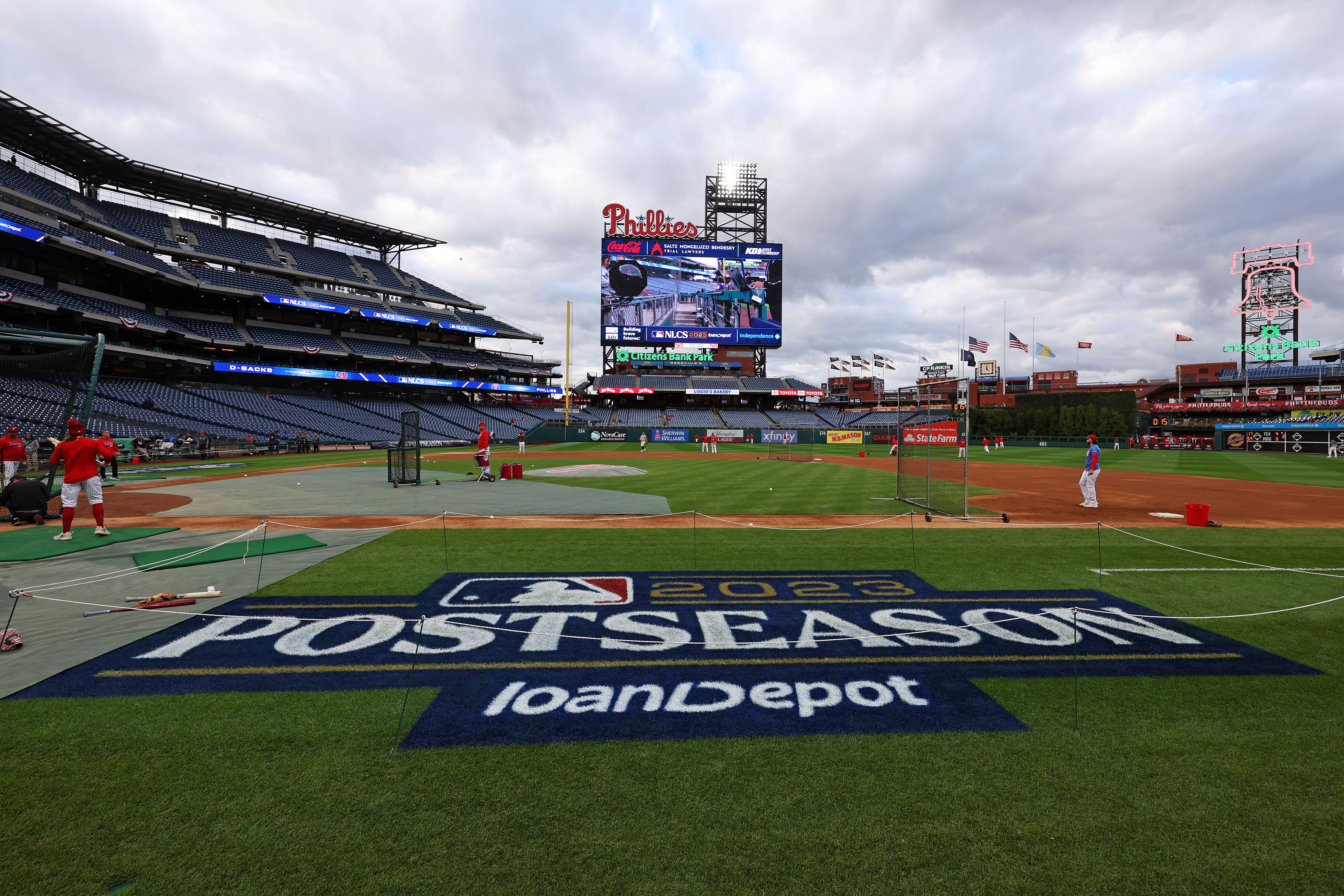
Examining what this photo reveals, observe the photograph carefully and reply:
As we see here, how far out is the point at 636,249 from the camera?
70000 millimetres

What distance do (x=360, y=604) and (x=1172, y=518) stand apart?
742 inches

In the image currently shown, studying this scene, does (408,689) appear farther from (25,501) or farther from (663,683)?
(25,501)

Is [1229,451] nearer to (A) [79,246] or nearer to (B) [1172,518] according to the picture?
(B) [1172,518]

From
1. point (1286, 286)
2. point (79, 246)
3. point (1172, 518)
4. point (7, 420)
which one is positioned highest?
point (1286, 286)

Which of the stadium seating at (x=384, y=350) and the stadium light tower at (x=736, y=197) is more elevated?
the stadium light tower at (x=736, y=197)

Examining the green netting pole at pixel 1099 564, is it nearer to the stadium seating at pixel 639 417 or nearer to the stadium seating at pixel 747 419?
the stadium seating at pixel 639 417

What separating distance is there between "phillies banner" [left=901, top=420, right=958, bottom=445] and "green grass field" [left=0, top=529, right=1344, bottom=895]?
10.6m

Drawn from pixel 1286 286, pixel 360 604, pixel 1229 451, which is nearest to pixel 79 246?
pixel 360 604

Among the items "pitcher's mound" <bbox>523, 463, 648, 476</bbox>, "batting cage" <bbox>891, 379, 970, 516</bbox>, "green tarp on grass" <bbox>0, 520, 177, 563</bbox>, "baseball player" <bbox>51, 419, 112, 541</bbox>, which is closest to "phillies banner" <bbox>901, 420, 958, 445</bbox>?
"batting cage" <bbox>891, 379, 970, 516</bbox>

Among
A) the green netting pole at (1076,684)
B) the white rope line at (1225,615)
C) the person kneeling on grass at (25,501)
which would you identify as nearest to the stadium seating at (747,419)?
the person kneeling on grass at (25,501)

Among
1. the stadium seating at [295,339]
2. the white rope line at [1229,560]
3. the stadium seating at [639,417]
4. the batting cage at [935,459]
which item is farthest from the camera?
the stadium seating at [639,417]

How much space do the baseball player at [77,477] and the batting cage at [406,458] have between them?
29.5ft

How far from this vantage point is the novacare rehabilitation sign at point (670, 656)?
4660 mm

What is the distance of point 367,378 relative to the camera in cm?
6097
